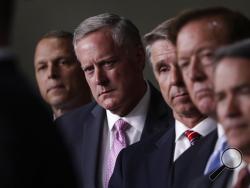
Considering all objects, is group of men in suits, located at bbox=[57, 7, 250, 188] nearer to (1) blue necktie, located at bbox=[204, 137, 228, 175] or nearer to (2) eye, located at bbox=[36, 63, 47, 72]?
(1) blue necktie, located at bbox=[204, 137, 228, 175]

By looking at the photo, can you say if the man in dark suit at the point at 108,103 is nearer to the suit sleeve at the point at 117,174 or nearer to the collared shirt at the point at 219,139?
the suit sleeve at the point at 117,174

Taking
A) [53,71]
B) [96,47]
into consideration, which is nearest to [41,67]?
[53,71]

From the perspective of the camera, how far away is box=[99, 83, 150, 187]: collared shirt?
92.1 inches

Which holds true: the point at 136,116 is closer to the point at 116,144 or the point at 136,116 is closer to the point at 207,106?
the point at 116,144

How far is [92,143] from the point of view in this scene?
237 cm

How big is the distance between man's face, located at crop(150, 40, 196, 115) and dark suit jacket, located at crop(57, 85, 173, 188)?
0.66ft

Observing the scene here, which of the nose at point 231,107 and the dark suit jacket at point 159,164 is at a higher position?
the nose at point 231,107

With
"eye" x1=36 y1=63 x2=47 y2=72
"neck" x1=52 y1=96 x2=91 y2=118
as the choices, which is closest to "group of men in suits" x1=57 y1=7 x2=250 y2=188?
"neck" x1=52 y1=96 x2=91 y2=118

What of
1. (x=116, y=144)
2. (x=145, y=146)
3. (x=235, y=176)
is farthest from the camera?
(x=116, y=144)

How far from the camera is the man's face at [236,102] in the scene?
63.6 inches

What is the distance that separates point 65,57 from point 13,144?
1447 millimetres

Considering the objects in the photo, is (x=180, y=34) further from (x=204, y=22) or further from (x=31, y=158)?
(x=31, y=158)

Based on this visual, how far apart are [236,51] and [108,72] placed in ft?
2.67

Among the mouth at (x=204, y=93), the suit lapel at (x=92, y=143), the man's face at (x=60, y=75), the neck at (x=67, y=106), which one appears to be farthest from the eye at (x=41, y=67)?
the mouth at (x=204, y=93)
